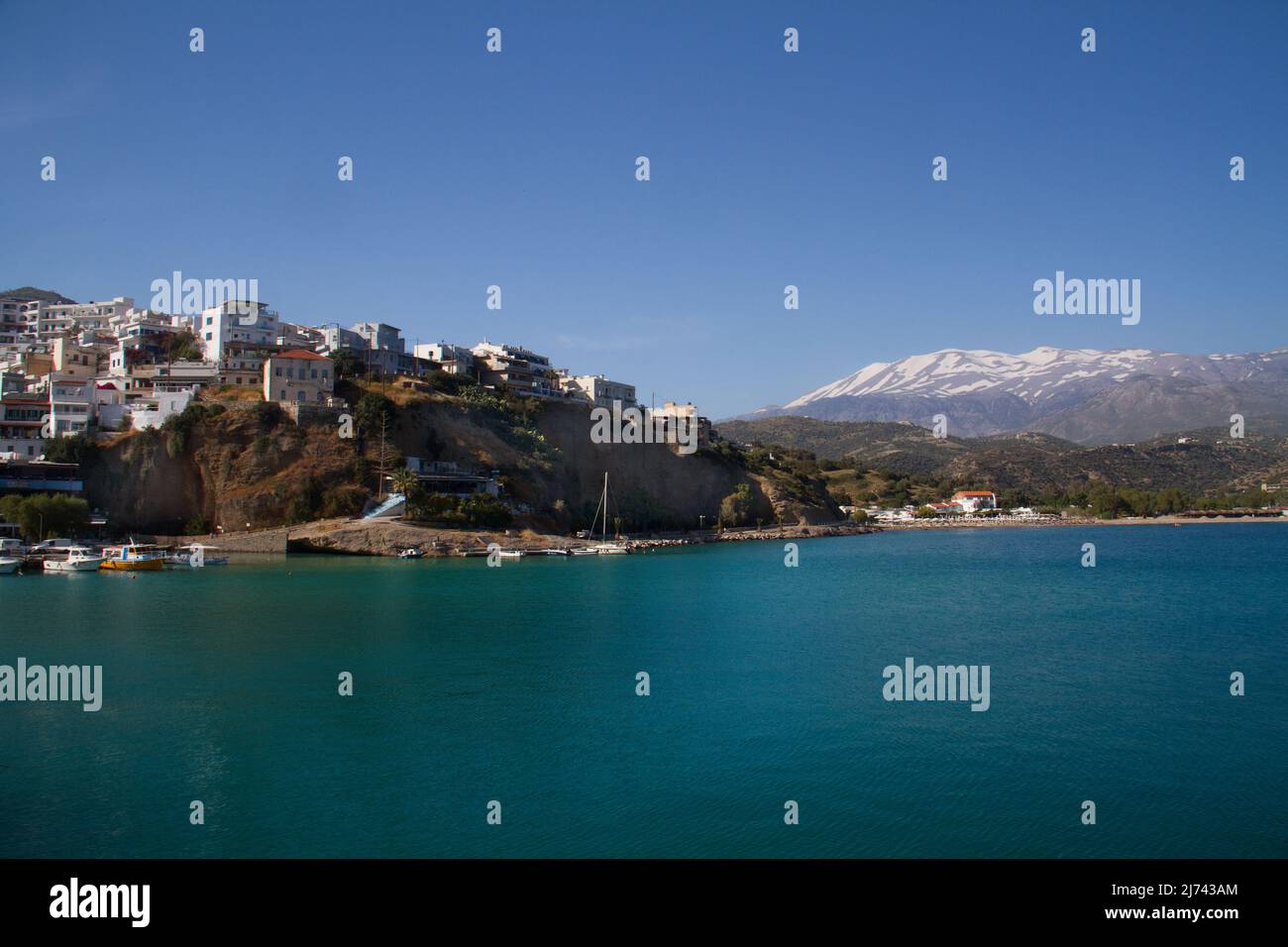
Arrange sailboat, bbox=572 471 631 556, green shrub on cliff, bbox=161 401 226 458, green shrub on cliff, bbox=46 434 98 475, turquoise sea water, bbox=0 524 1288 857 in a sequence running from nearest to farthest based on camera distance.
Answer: turquoise sea water, bbox=0 524 1288 857 < green shrub on cliff, bbox=46 434 98 475 < green shrub on cliff, bbox=161 401 226 458 < sailboat, bbox=572 471 631 556

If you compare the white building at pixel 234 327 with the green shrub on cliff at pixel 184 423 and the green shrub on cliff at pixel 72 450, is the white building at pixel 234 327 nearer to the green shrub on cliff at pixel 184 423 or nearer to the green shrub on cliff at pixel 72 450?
the green shrub on cliff at pixel 184 423

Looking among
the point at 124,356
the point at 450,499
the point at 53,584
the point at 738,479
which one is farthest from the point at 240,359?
the point at 738,479

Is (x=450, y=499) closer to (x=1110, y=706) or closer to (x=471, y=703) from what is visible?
(x=471, y=703)

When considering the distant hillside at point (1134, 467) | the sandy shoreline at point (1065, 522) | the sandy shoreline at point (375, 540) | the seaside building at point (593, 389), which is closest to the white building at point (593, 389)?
the seaside building at point (593, 389)

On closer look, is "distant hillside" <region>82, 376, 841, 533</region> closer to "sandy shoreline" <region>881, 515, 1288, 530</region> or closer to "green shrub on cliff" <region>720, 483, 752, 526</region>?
"green shrub on cliff" <region>720, 483, 752, 526</region>

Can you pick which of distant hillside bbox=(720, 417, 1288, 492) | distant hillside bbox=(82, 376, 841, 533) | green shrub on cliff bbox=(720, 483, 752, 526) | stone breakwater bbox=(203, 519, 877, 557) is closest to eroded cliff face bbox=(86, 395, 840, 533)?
distant hillside bbox=(82, 376, 841, 533)

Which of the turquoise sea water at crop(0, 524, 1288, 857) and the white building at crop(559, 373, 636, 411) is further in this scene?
the white building at crop(559, 373, 636, 411)
